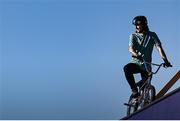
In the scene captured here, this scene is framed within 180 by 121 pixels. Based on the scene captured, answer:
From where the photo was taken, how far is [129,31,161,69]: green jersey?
10.4 m

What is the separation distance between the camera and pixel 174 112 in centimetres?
938

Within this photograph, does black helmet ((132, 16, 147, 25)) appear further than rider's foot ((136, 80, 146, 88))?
No

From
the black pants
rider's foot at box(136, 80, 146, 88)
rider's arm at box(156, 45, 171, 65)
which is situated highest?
rider's arm at box(156, 45, 171, 65)

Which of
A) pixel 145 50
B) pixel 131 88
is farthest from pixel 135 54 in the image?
pixel 131 88

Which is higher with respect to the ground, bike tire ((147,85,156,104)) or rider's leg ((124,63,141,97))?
rider's leg ((124,63,141,97))

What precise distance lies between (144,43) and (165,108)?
159 cm

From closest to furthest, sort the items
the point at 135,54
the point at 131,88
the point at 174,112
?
1. the point at 174,112
2. the point at 135,54
3. the point at 131,88

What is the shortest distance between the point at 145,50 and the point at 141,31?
1.37 ft

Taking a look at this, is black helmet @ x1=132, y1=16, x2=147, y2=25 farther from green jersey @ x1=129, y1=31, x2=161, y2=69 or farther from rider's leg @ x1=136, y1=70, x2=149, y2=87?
rider's leg @ x1=136, y1=70, x2=149, y2=87

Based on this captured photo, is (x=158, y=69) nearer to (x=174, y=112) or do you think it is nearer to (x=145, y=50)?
(x=145, y=50)

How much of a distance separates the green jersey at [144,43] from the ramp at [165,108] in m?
1.07

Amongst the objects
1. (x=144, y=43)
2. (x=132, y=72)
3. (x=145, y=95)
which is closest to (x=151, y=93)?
(x=145, y=95)

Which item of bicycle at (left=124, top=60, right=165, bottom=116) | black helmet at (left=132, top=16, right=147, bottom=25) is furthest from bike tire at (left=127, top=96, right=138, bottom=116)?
black helmet at (left=132, top=16, right=147, bottom=25)

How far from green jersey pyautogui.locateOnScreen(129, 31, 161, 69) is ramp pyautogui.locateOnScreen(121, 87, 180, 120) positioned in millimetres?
1072
